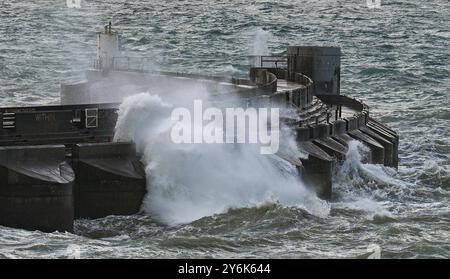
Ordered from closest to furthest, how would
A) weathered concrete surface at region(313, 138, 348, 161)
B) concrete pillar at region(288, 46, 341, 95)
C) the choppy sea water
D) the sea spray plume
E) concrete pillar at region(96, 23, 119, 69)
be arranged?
the choppy sea water, the sea spray plume, weathered concrete surface at region(313, 138, 348, 161), concrete pillar at region(288, 46, 341, 95), concrete pillar at region(96, 23, 119, 69)

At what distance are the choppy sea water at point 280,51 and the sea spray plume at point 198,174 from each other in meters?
0.58

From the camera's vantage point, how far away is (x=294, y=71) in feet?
143

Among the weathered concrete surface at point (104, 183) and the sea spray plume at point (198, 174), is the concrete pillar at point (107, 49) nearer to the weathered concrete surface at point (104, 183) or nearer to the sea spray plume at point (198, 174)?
the sea spray plume at point (198, 174)

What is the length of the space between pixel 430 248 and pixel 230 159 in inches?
248

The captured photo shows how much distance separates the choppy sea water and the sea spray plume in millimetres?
583

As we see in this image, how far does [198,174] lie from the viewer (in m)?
28.0

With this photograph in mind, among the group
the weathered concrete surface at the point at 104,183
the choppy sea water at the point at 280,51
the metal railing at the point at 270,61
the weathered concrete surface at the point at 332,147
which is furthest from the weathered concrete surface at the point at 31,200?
the metal railing at the point at 270,61

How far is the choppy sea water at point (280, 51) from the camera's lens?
24109mm

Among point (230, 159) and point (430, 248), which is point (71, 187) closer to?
point (230, 159)

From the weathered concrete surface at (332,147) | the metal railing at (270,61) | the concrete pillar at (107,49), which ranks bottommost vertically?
the weathered concrete surface at (332,147)

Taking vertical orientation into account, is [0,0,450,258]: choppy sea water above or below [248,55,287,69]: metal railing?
below

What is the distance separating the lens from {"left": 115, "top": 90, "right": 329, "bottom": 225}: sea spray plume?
2697cm

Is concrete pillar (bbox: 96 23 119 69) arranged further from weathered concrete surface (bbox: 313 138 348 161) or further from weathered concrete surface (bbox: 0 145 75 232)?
weathered concrete surface (bbox: 0 145 75 232)

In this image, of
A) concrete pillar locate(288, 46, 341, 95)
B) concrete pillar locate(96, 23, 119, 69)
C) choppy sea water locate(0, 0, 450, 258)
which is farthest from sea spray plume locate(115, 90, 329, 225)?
concrete pillar locate(96, 23, 119, 69)
